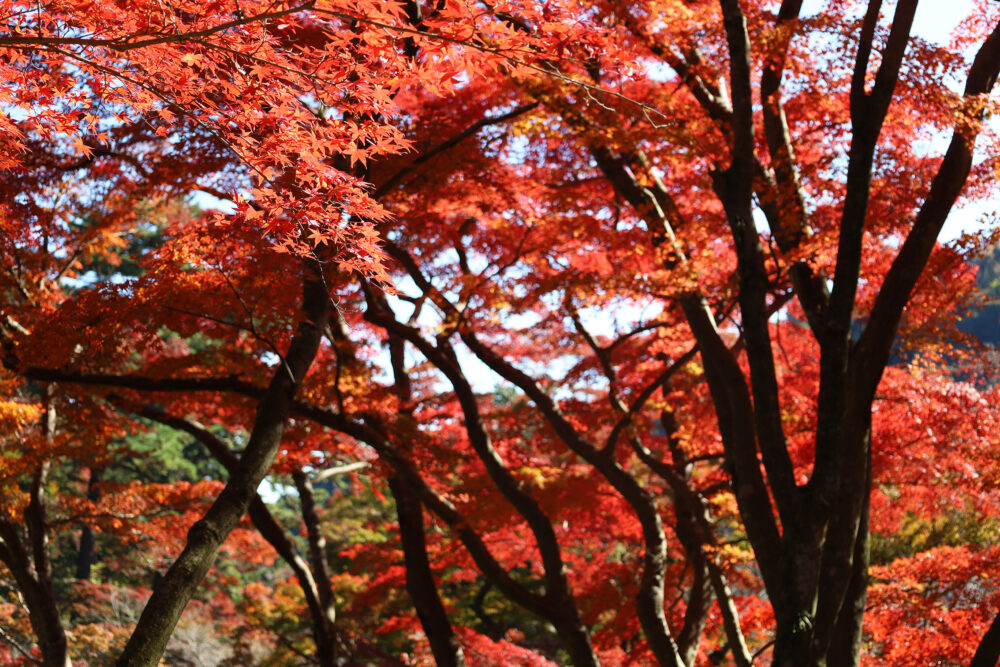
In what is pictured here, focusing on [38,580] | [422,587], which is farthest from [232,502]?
[38,580]

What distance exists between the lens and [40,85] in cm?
374

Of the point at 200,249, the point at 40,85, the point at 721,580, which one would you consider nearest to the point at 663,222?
the point at 721,580

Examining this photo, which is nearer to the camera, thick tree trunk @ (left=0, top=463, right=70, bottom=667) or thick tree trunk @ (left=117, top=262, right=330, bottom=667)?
thick tree trunk @ (left=117, top=262, right=330, bottom=667)

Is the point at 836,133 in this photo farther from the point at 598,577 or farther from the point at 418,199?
the point at 598,577

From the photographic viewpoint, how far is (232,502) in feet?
16.0

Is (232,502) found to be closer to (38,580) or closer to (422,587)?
(422,587)

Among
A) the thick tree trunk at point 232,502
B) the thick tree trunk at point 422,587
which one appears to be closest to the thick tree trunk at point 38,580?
the thick tree trunk at point 422,587

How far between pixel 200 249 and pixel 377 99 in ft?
10.3

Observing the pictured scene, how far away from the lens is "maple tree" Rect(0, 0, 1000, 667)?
3877mm

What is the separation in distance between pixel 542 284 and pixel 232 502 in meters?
3.53

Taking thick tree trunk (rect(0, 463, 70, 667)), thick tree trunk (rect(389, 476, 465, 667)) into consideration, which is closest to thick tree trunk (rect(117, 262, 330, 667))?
thick tree trunk (rect(389, 476, 465, 667))

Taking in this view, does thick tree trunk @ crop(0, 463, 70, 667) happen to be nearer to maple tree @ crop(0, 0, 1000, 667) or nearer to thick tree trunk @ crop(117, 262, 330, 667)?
maple tree @ crop(0, 0, 1000, 667)

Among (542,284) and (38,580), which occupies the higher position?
(542,284)

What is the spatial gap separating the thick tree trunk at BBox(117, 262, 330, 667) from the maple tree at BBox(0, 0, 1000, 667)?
21 millimetres
